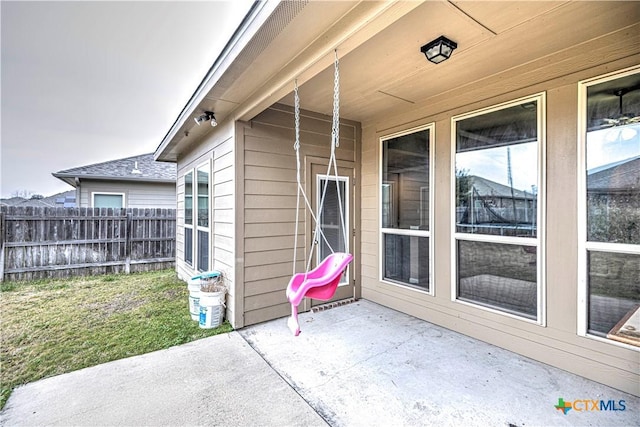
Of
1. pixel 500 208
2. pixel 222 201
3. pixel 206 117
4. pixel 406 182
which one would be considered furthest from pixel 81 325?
pixel 500 208

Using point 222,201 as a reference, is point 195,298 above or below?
below

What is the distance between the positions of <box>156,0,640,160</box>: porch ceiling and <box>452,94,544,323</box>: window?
331 millimetres

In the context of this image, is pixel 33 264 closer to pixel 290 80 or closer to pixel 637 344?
pixel 290 80

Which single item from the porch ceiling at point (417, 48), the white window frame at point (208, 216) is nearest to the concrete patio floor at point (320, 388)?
the white window frame at point (208, 216)

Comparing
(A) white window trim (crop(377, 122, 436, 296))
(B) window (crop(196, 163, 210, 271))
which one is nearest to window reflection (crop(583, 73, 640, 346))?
(A) white window trim (crop(377, 122, 436, 296))

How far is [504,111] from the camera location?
2.64 meters

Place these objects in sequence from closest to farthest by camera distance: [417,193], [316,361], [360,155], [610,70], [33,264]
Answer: [610,70] → [316,361] → [417,193] → [360,155] → [33,264]

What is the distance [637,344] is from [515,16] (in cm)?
237

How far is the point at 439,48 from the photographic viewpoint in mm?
2074

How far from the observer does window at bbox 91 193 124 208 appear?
8.28m

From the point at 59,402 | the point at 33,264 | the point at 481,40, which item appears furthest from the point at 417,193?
the point at 33,264

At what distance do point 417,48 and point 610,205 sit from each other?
187 cm

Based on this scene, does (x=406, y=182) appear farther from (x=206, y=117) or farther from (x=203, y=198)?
(x=203, y=198)

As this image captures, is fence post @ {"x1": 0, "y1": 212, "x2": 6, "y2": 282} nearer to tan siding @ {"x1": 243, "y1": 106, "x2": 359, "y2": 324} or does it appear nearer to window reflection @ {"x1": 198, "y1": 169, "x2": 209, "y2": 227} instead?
window reflection @ {"x1": 198, "y1": 169, "x2": 209, "y2": 227}
